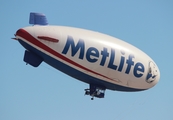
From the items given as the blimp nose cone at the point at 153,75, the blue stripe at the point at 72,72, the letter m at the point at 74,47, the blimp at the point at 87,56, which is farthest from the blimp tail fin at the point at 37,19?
the blimp nose cone at the point at 153,75

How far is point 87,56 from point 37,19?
6000 mm

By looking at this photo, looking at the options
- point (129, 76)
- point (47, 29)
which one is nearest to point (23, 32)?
point (47, 29)

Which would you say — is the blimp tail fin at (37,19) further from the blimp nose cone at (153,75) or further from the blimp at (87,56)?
the blimp nose cone at (153,75)

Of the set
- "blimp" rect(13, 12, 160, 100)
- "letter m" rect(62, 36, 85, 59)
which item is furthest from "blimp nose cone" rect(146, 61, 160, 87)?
"letter m" rect(62, 36, 85, 59)

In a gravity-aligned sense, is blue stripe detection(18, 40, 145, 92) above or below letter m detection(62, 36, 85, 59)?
below

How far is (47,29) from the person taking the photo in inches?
1786

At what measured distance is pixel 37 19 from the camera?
47094 millimetres

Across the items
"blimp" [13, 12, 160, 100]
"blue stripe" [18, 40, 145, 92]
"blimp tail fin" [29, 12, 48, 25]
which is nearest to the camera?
"blimp" [13, 12, 160, 100]

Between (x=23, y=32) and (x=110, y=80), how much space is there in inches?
374

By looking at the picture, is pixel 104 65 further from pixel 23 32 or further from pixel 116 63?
pixel 23 32

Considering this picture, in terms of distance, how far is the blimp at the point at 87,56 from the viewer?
148 ft

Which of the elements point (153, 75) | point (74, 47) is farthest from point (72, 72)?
point (153, 75)

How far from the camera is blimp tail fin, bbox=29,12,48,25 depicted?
46.9m

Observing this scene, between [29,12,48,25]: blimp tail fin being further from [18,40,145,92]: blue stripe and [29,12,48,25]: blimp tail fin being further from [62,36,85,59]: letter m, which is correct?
[62,36,85,59]: letter m
